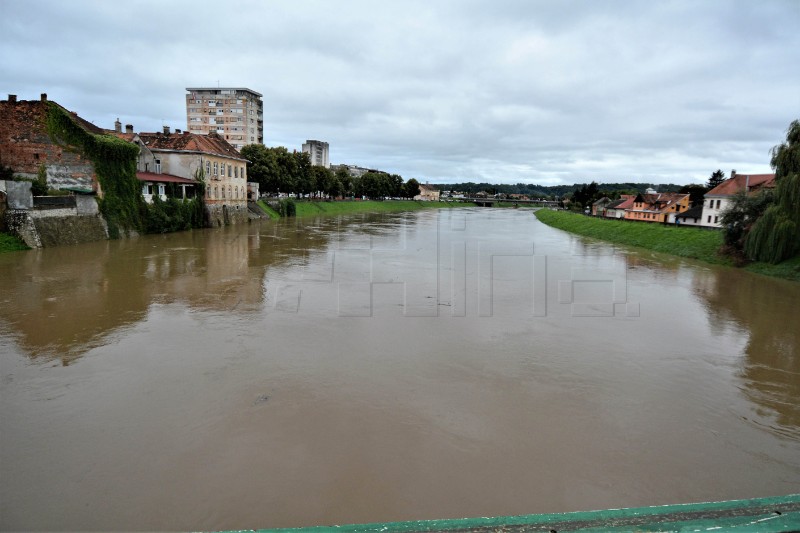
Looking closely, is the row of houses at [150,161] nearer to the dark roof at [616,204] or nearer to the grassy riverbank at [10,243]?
the grassy riverbank at [10,243]

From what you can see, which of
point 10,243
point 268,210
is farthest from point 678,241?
point 268,210

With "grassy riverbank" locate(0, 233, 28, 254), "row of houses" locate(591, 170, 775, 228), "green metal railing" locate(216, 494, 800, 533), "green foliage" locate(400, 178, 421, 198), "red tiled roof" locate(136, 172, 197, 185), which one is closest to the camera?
"green metal railing" locate(216, 494, 800, 533)

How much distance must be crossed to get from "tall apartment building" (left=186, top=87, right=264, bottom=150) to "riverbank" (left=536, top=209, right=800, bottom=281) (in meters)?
67.0

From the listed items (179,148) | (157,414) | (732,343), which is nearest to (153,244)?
(179,148)

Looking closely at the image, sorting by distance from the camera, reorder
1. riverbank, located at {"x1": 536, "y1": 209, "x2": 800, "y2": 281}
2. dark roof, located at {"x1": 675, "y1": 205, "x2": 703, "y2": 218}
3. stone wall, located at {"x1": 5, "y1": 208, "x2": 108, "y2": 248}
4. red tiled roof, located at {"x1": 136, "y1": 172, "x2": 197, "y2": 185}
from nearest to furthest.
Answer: stone wall, located at {"x1": 5, "y1": 208, "x2": 108, "y2": 248} < riverbank, located at {"x1": 536, "y1": 209, "x2": 800, "y2": 281} < red tiled roof, located at {"x1": 136, "y1": 172, "x2": 197, "y2": 185} < dark roof, located at {"x1": 675, "y1": 205, "x2": 703, "y2": 218}

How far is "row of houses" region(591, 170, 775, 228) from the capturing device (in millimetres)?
46250

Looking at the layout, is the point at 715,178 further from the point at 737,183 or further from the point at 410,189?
the point at 410,189

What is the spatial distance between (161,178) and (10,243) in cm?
1398

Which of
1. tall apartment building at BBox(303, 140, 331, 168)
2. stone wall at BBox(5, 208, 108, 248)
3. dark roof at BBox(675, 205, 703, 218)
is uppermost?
tall apartment building at BBox(303, 140, 331, 168)

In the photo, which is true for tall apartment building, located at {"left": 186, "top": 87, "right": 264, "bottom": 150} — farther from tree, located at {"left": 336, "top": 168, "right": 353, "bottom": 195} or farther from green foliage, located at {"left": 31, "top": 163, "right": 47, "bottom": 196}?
green foliage, located at {"left": 31, "top": 163, "right": 47, "bottom": 196}

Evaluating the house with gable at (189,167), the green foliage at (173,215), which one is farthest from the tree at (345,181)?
the green foliage at (173,215)

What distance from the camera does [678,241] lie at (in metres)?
33.2

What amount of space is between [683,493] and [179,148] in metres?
41.4

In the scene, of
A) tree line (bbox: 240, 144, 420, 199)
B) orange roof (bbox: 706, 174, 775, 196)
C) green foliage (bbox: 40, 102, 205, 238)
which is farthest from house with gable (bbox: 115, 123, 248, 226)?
orange roof (bbox: 706, 174, 775, 196)
